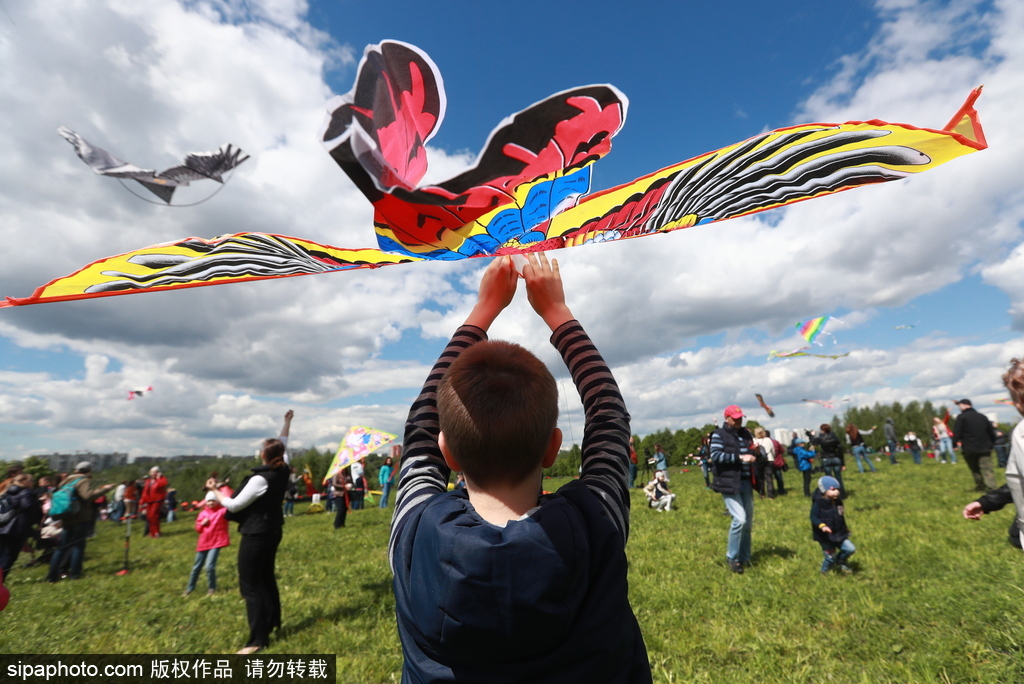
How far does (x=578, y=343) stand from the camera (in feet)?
5.91

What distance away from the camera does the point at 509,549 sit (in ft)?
3.44

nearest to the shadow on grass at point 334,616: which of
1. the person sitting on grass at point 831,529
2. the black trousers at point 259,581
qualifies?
the black trousers at point 259,581

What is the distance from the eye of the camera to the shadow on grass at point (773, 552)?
7.98m

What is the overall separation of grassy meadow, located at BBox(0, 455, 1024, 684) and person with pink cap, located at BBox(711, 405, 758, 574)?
1.18 feet

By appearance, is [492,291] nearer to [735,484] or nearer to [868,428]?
[735,484]

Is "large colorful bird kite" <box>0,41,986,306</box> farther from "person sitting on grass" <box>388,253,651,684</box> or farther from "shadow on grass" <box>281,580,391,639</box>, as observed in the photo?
"shadow on grass" <box>281,580,391,639</box>

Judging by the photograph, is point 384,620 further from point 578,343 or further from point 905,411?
point 905,411

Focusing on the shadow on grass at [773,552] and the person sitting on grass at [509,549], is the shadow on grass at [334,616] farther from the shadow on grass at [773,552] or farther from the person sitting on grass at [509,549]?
the person sitting on grass at [509,549]

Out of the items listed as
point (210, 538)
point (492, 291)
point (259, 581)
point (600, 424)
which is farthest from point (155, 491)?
point (600, 424)

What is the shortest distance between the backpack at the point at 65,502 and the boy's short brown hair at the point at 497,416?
41.2 ft

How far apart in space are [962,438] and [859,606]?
337 inches

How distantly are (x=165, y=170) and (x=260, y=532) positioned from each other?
3.87 metres

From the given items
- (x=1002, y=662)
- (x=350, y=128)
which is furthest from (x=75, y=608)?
(x=1002, y=662)

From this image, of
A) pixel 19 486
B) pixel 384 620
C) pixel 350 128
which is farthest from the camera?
pixel 19 486
